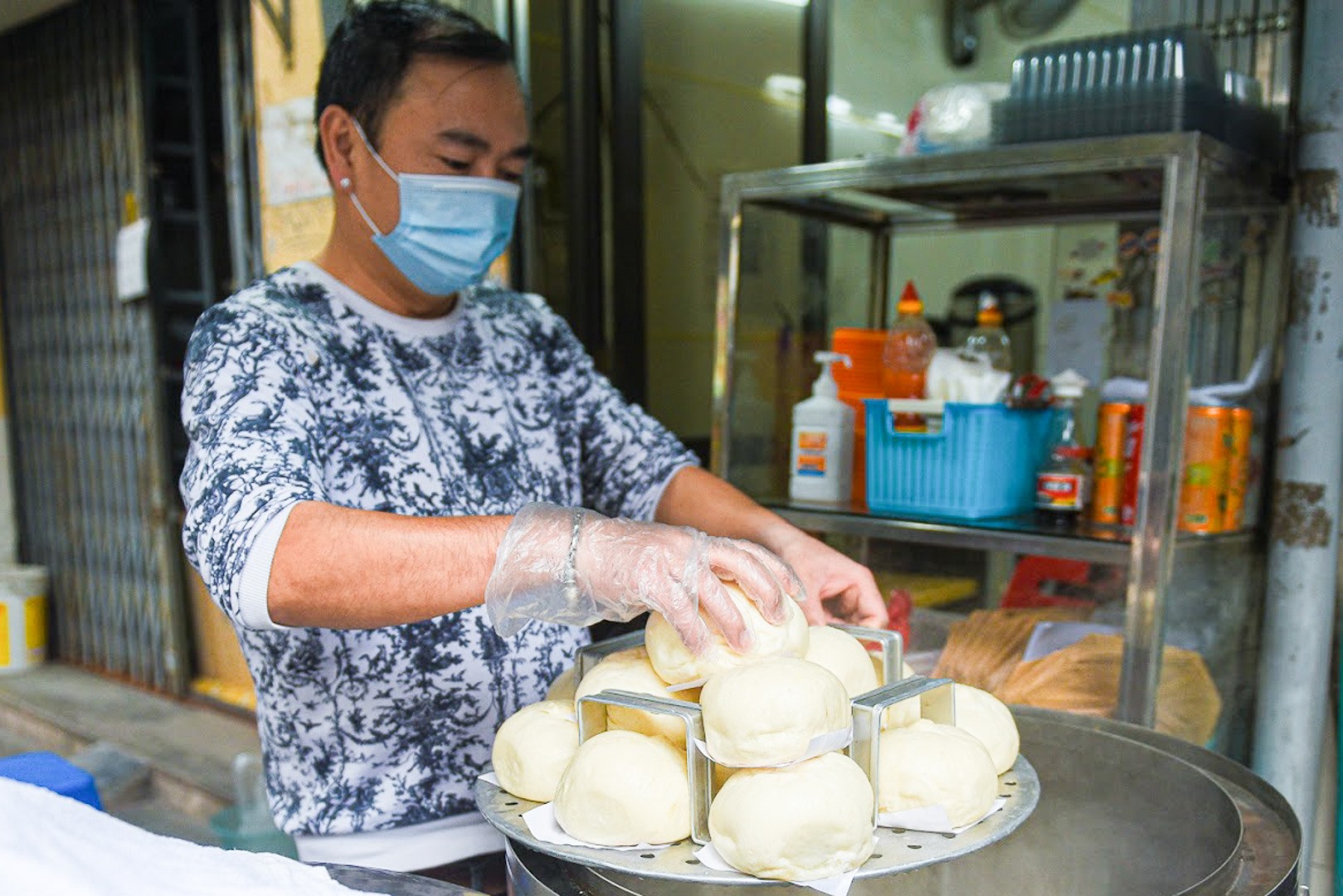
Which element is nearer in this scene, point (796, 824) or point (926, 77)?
point (796, 824)

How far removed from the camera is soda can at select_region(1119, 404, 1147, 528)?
6.95 feet

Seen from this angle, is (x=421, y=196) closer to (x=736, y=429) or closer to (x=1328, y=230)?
(x=736, y=429)

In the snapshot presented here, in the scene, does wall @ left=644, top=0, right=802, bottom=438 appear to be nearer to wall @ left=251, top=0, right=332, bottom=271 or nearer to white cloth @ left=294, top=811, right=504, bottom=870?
wall @ left=251, top=0, right=332, bottom=271

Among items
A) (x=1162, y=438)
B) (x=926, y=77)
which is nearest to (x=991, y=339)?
(x=1162, y=438)

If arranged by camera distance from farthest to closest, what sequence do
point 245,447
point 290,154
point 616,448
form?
point 290,154 → point 616,448 → point 245,447

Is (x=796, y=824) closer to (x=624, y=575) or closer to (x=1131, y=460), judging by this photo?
(x=624, y=575)

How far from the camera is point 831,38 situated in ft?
12.7

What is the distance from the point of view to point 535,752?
1.00 meters

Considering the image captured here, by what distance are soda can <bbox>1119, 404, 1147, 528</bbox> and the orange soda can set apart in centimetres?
9

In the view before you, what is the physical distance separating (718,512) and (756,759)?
0.78 metres

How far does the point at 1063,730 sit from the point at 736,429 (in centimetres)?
137

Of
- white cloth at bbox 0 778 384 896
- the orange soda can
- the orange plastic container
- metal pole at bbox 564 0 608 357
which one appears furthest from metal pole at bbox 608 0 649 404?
white cloth at bbox 0 778 384 896

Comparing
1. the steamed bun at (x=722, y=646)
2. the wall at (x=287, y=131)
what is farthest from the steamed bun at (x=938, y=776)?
the wall at (x=287, y=131)

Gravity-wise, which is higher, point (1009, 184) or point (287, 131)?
point (287, 131)
